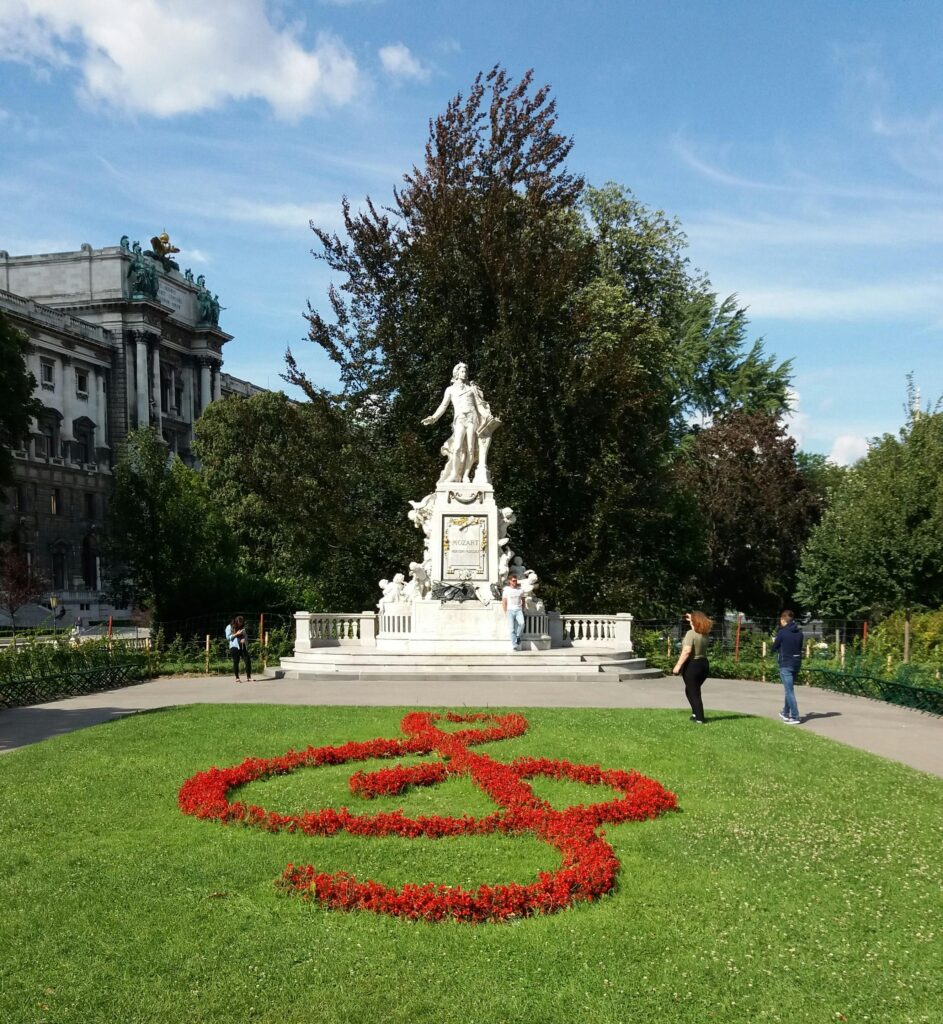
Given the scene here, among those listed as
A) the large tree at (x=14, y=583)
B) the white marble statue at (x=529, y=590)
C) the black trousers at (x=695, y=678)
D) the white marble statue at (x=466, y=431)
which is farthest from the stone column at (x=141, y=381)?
the black trousers at (x=695, y=678)

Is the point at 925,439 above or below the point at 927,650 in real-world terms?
above

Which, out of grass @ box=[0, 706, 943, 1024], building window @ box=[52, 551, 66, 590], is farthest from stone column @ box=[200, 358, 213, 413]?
grass @ box=[0, 706, 943, 1024]

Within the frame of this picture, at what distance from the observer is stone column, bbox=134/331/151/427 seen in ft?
237

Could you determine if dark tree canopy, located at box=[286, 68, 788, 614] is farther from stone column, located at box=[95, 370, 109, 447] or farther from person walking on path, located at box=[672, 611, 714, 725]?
stone column, located at box=[95, 370, 109, 447]

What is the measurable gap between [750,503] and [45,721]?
3271 centimetres

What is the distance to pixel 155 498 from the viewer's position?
34156 mm

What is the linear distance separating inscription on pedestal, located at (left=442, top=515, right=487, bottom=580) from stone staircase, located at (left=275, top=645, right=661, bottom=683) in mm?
2494

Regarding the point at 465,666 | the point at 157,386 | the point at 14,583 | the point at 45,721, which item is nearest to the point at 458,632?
the point at 465,666

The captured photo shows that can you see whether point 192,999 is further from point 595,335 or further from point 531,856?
point 595,335

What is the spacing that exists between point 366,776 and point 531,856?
255 cm

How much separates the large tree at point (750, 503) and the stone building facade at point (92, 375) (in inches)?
1369

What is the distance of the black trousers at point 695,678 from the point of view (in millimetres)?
12906

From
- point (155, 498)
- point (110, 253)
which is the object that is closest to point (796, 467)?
point (155, 498)

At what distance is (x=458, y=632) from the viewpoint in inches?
859
